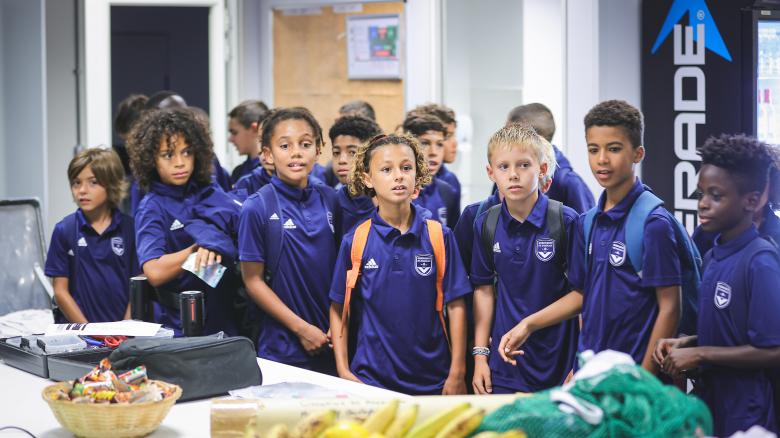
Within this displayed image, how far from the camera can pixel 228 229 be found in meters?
3.78

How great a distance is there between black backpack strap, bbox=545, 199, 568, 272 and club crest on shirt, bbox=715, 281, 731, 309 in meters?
0.61

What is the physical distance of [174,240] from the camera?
12.2 feet

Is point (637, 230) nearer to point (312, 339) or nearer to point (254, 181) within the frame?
point (312, 339)

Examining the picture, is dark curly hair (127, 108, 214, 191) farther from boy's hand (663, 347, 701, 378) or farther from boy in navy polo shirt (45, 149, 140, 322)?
boy's hand (663, 347, 701, 378)

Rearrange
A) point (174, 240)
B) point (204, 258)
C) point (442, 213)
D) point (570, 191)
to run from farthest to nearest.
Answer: point (442, 213) < point (570, 191) < point (174, 240) < point (204, 258)

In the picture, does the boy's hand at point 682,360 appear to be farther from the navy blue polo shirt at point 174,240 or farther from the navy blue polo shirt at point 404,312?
the navy blue polo shirt at point 174,240

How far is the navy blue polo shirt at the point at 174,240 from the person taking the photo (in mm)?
3637

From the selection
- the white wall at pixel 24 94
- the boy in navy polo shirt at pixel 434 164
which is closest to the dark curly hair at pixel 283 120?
the boy in navy polo shirt at pixel 434 164

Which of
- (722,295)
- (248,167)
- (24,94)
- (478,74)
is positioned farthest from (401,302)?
(478,74)

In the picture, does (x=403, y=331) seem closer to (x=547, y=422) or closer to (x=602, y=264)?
(x=602, y=264)

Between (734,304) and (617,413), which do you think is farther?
(734,304)

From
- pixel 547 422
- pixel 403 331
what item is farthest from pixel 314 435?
pixel 403 331

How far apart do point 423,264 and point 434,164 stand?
1.33m

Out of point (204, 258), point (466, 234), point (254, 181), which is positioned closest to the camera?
point (204, 258)
